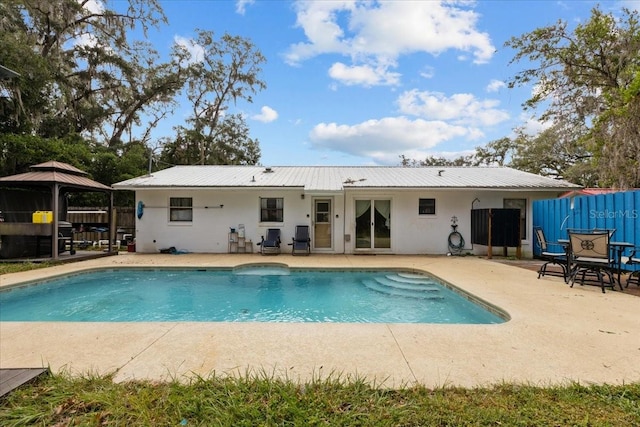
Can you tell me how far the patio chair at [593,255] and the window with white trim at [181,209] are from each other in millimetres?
11433

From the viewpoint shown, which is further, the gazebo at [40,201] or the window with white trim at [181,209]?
the window with white trim at [181,209]

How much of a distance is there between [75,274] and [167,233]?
12.9ft

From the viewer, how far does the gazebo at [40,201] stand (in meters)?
8.87

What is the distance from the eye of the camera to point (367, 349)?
3221mm

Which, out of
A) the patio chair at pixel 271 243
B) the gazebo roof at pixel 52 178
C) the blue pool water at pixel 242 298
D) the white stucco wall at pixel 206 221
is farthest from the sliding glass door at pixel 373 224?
the gazebo roof at pixel 52 178

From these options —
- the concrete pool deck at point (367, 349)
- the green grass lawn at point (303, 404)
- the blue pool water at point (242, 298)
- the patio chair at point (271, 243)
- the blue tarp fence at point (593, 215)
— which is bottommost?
the blue pool water at point (242, 298)

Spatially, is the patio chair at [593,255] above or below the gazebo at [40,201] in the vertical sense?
below

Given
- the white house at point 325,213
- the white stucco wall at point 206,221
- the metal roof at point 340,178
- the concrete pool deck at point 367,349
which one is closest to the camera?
the concrete pool deck at point 367,349

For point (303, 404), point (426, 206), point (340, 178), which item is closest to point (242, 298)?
point (303, 404)

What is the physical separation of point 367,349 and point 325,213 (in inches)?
335

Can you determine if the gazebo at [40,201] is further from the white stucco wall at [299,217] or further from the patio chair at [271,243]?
the patio chair at [271,243]

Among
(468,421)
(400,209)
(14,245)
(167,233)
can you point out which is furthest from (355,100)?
(468,421)

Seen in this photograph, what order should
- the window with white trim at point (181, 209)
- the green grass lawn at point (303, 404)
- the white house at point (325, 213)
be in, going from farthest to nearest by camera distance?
the window with white trim at point (181, 209), the white house at point (325, 213), the green grass lawn at point (303, 404)

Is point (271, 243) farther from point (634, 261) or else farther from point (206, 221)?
point (634, 261)
